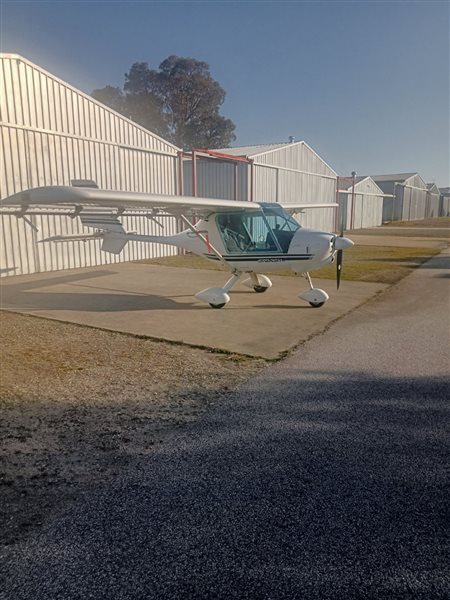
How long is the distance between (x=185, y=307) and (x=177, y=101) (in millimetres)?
60928

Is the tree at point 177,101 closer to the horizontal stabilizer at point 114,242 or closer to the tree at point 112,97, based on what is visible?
the tree at point 112,97

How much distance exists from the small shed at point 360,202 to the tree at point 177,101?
26.4 meters

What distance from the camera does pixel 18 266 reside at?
44.4ft

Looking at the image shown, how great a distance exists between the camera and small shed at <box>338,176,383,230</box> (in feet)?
138

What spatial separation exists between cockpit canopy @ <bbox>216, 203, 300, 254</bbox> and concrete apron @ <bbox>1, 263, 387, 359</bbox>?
1.33 meters

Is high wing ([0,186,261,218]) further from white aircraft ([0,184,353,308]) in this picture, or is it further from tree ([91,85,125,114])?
tree ([91,85,125,114])

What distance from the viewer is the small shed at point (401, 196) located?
2522 inches

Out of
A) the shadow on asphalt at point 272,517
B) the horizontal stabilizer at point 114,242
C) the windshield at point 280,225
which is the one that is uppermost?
the windshield at point 280,225

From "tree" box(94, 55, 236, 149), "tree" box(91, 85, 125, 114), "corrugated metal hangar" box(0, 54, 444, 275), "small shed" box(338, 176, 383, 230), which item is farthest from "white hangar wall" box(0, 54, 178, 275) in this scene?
"tree" box(91, 85, 125, 114)

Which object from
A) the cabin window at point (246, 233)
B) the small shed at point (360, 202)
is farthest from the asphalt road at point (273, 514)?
the small shed at point (360, 202)

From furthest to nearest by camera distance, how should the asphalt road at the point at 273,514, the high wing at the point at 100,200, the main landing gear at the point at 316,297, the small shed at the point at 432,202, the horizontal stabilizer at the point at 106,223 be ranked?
the small shed at the point at 432,202 < the horizontal stabilizer at the point at 106,223 < the main landing gear at the point at 316,297 < the high wing at the point at 100,200 < the asphalt road at the point at 273,514

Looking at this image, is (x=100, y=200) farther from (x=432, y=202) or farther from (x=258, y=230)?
(x=432, y=202)

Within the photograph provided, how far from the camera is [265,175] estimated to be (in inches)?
996

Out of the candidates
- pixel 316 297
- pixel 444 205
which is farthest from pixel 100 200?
pixel 444 205
